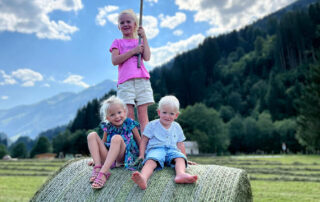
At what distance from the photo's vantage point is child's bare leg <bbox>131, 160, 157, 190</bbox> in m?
3.87

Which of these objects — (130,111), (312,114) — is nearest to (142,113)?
(130,111)

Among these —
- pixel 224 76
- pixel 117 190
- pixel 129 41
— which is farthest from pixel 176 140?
pixel 224 76

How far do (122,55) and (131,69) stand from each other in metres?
0.26

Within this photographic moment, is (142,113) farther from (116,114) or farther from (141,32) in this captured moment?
(141,32)

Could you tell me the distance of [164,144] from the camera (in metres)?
4.33

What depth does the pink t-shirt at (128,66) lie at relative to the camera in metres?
5.12

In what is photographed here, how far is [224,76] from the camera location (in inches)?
3888

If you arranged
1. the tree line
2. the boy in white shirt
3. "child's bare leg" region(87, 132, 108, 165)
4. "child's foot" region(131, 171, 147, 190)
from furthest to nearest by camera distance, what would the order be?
1. the tree line
2. "child's bare leg" region(87, 132, 108, 165)
3. the boy in white shirt
4. "child's foot" region(131, 171, 147, 190)

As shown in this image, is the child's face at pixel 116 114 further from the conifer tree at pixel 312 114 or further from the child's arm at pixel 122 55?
the conifer tree at pixel 312 114

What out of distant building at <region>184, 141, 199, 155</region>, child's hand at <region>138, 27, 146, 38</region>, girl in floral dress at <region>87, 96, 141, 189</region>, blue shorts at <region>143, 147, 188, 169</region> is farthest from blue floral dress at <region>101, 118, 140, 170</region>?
distant building at <region>184, 141, 199, 155</region>

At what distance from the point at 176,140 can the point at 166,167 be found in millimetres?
392

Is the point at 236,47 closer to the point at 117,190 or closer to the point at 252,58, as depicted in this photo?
the point at 252,58

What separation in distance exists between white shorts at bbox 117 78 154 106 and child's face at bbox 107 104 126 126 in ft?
2.08

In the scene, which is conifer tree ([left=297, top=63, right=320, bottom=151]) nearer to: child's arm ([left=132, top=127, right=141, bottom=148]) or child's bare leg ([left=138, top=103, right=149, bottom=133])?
child's bare leg ([left=138, top=103, right=149, bottom=133])
